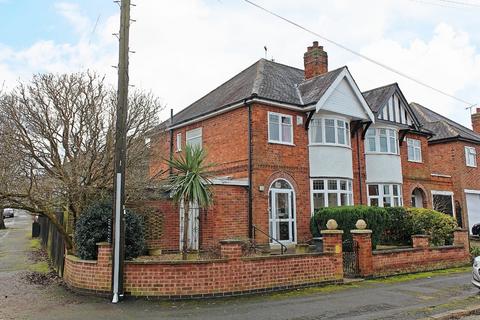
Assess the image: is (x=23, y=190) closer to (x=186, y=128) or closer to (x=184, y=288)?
(x=184, y=288)

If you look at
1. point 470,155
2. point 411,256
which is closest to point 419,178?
point 470,155

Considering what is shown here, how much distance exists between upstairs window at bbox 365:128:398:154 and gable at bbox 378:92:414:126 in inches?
27.5

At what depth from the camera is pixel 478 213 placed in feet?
94.5

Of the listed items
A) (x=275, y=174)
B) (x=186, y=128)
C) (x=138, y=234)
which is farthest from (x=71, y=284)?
(x=186, y=128)

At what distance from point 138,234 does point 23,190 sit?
330cm

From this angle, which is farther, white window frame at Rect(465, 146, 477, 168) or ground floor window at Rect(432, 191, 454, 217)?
white window frame at Rect(465, 146, 477, 168)

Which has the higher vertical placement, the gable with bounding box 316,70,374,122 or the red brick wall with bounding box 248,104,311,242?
the gable with bounding box 316,70,374,122

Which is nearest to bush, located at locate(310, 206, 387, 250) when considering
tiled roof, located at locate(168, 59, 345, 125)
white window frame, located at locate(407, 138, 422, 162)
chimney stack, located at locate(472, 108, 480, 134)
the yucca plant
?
tiled roof, located at locate(168, 59, 345, 125)

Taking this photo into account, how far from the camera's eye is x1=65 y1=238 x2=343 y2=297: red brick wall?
9164mm

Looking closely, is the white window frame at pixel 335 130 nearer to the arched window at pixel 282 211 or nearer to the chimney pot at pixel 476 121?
the arched window at pixel 282 211

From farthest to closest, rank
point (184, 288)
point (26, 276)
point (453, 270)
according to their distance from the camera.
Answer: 1. point (453, 270)
2. point (26, 276)
3. point (184, 288)

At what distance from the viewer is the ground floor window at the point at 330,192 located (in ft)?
59.9

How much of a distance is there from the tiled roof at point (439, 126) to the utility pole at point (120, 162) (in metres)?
24.7

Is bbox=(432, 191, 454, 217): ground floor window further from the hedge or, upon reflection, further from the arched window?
the arched window
